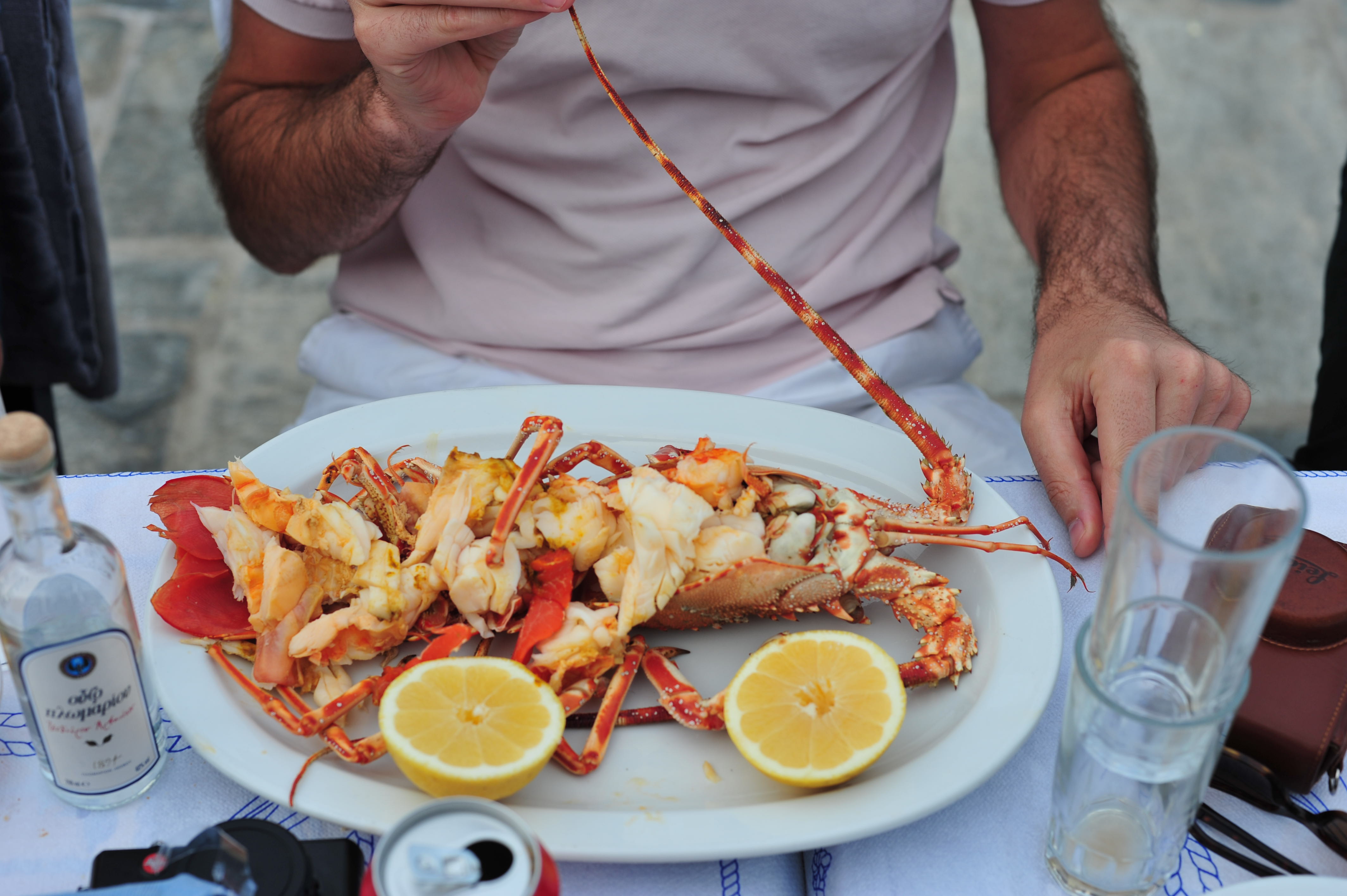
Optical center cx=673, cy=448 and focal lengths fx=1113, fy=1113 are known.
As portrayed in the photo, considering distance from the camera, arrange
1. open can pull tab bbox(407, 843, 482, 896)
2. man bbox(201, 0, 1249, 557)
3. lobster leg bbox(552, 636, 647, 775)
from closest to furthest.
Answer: open can pull tab bbox(407, 843, 482, 896) < lobster leg bbox(552, 636, 647, 775) < man bbox(201, 0, 1249, 557)

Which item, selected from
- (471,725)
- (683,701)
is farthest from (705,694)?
(471,725)

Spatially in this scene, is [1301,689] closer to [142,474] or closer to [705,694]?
[705,694]

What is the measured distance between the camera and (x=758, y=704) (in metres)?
0.85

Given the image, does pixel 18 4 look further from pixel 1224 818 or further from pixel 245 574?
pixel 1224 818

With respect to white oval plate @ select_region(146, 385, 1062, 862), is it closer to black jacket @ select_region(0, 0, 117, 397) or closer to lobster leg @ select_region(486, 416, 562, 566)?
lobster leg @ select_region(486, 416, 562, 566)

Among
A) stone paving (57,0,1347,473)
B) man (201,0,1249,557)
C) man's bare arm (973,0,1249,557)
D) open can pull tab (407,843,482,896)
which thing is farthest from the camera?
stone paving (57,0,1347,473)

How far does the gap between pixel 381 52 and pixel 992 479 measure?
0.77 m

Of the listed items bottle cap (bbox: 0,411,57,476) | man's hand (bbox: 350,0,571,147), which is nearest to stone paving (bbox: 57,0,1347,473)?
man's hand (bbox: 350,0,571,147)

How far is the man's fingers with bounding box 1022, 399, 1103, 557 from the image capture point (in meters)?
1.08

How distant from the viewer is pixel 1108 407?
1121mm

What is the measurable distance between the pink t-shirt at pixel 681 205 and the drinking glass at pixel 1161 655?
801mm

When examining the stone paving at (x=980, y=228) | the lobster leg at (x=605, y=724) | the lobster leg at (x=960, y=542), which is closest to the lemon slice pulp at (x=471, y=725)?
the lobster leg at (x=605, y=724)

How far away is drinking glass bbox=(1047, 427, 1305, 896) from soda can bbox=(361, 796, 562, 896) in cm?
36

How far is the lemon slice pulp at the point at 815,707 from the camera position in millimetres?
817
